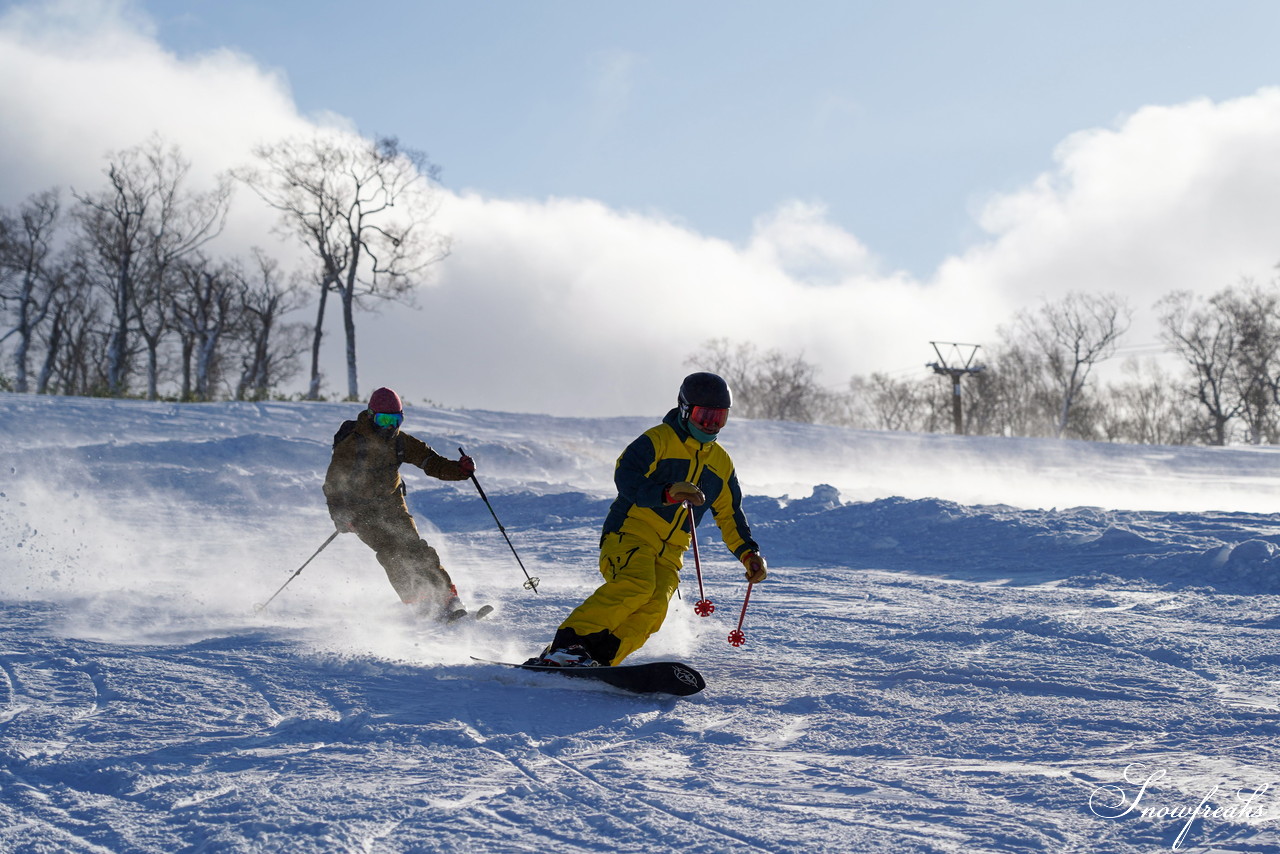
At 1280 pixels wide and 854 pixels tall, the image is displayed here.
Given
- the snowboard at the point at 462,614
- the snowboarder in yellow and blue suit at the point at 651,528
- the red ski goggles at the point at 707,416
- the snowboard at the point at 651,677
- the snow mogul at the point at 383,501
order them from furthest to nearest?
the snow mogul at the point at 383,501 < the snowboard at the point at 462,614 < the red ski goggles at the point at 707,416 < the snowboarder in yellow and blue suit at the point at 651,528 < the snowboard at the point at 651,677

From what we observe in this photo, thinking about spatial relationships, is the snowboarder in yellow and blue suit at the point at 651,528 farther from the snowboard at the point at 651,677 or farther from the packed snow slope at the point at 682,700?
the packed snow slope at the point at 682,700

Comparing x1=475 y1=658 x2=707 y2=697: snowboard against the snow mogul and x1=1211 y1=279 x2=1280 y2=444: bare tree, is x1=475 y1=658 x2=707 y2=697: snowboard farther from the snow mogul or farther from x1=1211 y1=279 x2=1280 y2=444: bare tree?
x1=1211 y1=279 x2=1280 y2=444: bare tree

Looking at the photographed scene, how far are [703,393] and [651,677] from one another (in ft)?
4.32

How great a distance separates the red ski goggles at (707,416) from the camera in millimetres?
4504

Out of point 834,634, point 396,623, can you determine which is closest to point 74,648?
point 396,623

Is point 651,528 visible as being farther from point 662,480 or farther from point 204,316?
point 204,316

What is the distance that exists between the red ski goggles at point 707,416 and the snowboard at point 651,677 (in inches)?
43.8

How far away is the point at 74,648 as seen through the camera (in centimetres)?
484

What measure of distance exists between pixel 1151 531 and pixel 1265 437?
147 ft

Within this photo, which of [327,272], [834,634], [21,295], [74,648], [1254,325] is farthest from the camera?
[1254,325]

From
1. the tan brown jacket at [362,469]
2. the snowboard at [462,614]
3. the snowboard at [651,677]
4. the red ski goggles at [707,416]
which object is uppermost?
the red ski goggles at [707,416]

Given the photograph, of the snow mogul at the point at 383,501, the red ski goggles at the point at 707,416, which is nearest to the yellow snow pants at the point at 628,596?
the red ski goggles at the point at 707,416

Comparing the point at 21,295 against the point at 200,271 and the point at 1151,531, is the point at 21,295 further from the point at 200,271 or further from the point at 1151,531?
the point at 1151,531

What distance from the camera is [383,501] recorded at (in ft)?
21.1
